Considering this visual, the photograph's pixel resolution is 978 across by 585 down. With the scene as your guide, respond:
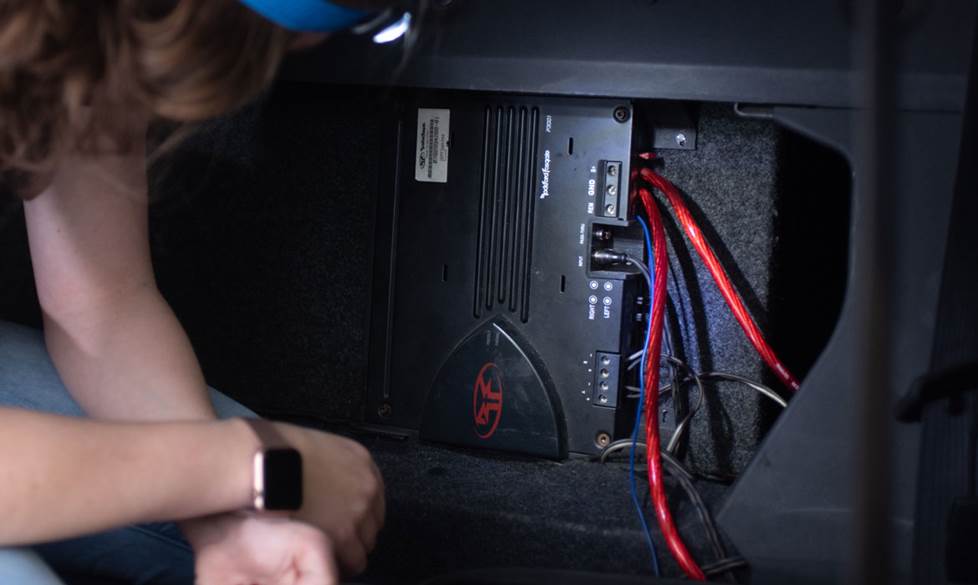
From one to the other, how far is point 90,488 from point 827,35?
0.67 meters

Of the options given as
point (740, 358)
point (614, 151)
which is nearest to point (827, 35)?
point (614, 151)

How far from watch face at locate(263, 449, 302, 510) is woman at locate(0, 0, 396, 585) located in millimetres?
11

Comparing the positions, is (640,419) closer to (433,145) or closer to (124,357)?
(433,145)

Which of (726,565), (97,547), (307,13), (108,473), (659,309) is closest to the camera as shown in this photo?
(307,13)

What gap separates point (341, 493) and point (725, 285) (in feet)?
1.69

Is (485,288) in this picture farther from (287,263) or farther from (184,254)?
(184,254)

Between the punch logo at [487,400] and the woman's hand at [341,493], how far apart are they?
38 cm

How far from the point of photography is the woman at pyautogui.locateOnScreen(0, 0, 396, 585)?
23.2 inches

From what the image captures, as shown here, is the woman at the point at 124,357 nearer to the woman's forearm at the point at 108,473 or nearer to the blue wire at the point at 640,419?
the woman's forearm at the point at 108,473

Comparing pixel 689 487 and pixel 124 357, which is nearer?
pixel 124 357

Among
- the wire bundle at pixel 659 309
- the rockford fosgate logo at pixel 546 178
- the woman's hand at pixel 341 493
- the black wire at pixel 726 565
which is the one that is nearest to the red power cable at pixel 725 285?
the wire bundle at pixel 659 309

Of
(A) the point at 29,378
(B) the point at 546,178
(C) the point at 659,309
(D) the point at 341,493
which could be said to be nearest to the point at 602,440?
(C) the point at 659,309

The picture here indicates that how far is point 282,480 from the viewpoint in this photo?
682 millimetres

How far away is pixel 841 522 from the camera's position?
0.92 metres
